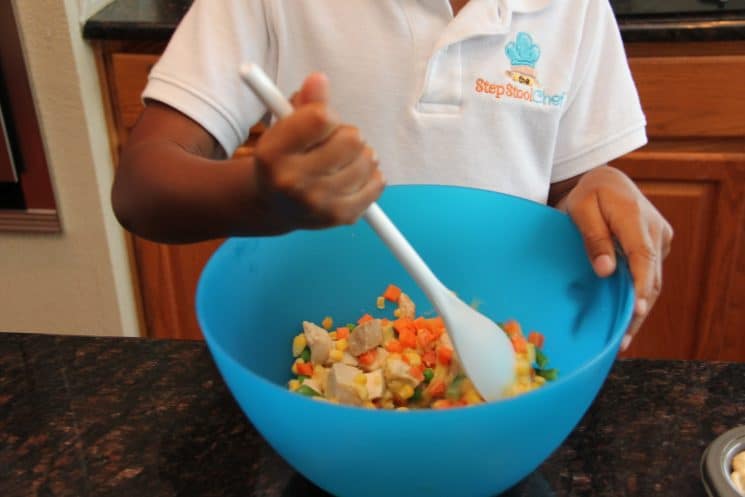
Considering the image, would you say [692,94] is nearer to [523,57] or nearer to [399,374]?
[523,57]

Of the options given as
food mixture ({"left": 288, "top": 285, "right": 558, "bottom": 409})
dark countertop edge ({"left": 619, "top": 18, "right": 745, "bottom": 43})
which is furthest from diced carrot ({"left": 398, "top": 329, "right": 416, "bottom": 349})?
dark countertop edge ({"left": 619, "top": 18, "right": 745, "bottom": 43})

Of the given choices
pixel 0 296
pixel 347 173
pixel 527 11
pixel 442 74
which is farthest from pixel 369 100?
pixel 0 296

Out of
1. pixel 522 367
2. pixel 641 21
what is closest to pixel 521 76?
pixel 522 367

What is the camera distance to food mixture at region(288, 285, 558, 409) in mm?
630

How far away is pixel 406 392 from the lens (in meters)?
0.64

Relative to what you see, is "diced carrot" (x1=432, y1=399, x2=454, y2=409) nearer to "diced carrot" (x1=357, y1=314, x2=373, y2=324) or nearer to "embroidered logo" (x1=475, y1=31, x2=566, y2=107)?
"diced carrot" (x1=357, y1=314, x2=373, y2=324)

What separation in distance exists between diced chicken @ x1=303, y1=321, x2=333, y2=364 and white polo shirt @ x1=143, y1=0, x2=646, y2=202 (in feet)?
0.72

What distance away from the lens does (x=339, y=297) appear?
798 millimetres

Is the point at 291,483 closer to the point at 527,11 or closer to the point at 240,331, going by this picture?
the point at 240,331

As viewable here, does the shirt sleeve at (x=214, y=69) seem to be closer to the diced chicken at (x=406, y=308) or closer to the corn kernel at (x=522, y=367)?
the diced chicken at (x=406, y=308)

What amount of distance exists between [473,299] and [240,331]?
25 cm

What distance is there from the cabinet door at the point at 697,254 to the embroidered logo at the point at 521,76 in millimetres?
661

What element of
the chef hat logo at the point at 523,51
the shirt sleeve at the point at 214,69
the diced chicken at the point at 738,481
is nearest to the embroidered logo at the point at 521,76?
the chef hat logo at the point at 523,51

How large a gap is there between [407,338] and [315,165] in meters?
0.30
